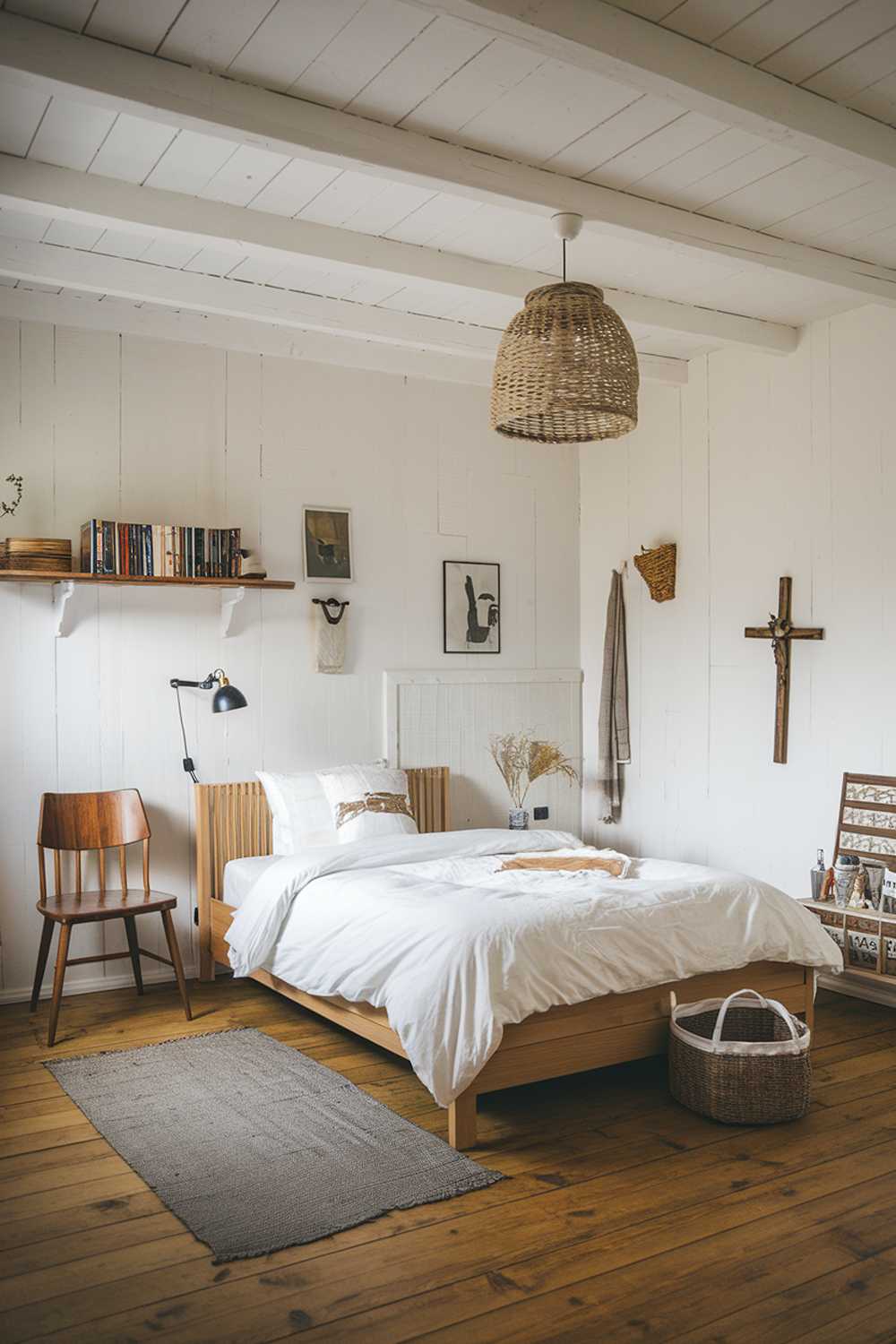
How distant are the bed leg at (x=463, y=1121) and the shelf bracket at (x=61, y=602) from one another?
2660 millimetres

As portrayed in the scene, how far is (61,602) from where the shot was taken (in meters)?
4.66

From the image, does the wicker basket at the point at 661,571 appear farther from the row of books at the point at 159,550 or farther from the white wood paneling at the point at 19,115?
the white wood paneling at the point at 19,115

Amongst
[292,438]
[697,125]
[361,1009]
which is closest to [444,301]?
[292,438]

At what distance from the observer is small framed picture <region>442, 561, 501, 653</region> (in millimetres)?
5730

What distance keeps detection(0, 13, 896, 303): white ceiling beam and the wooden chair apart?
273 centimetres

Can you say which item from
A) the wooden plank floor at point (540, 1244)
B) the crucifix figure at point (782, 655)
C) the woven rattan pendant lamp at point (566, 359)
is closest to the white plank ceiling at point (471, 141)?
the woven rattan pendant lamp at point (566, 359)

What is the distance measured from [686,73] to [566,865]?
2741 mm

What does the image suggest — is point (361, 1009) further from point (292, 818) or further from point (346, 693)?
point (346, 693)

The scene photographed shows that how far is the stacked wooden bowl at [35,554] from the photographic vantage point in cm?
440

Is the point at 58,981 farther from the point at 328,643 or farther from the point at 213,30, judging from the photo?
the point at 213,30

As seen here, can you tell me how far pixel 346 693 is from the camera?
541 cm

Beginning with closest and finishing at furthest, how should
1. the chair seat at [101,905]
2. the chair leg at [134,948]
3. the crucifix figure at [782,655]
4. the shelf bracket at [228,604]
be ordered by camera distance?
the chair seat at [101,905]
the chair leg at [134,948]
the crucifix figure at [782,655]
the shelf bracket at [228,604]

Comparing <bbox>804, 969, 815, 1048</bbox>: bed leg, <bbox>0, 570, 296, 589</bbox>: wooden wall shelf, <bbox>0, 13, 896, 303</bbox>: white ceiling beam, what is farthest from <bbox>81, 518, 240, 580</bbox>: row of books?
<bbox>804, 969, 815, 1048</bbox>: bed leg

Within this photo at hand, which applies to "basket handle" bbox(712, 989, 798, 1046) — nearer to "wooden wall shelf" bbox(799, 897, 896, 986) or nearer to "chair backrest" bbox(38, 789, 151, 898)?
"wooden wall shelf" bbox(799, 897, 896, 986)
